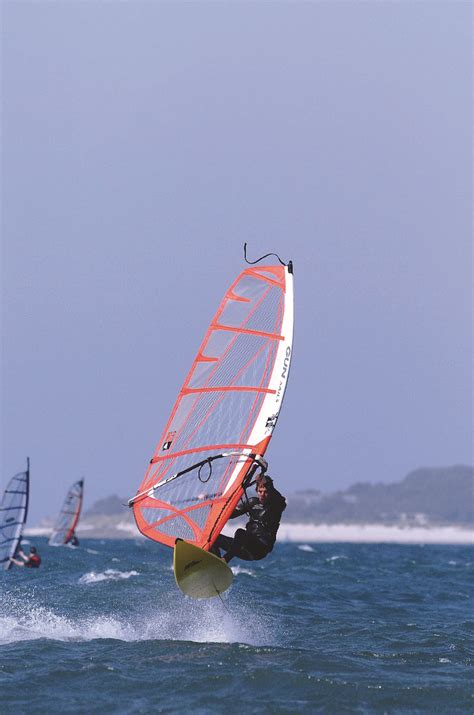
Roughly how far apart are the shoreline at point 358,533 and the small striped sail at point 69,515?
12510 centimetres

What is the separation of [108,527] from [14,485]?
158 metres

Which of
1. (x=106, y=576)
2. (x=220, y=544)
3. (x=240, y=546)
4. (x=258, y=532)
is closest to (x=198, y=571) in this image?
(x=220, y=544)

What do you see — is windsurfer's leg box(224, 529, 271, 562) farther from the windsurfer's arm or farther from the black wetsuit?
the windsurfer's arm

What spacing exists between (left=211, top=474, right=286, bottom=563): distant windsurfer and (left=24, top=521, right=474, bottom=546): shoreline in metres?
161

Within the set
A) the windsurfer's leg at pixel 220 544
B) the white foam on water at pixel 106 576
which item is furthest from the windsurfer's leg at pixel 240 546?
the white foam on water at pixel 106 576

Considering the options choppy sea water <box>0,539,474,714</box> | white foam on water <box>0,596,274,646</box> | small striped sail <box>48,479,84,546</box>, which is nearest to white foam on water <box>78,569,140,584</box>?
choppy sea water <box>0,539,474,714</box>

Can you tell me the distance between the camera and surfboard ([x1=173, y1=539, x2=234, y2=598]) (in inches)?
443

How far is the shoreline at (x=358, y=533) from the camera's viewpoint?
17738 centimetres

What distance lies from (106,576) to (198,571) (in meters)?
10.6

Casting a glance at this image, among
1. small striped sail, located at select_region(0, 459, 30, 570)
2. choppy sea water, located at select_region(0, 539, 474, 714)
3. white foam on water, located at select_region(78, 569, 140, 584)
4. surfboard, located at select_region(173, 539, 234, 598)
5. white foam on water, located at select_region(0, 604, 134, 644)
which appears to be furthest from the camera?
small striped sail, located at select_region(0, 459, 30, 570)

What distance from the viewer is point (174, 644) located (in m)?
11.8

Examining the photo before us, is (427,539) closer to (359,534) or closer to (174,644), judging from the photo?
(359,534)

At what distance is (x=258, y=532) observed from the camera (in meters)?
11.4

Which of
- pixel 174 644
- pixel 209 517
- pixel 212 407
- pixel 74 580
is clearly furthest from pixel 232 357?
pixel 74 580
